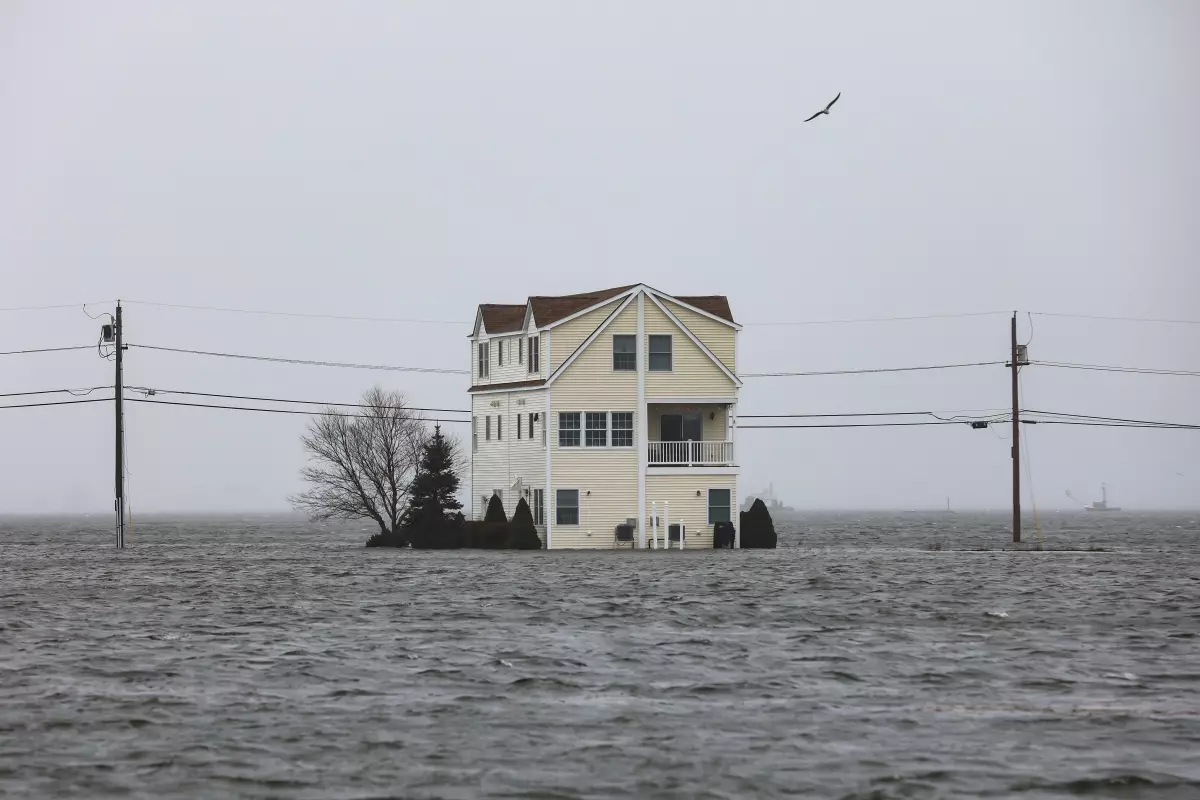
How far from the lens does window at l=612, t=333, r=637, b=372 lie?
70562 millimetres

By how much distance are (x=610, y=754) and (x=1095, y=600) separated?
2543 cm

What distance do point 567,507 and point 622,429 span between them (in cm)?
422

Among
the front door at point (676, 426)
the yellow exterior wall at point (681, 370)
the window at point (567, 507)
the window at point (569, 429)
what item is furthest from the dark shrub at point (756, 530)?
the window at point (569, 429)

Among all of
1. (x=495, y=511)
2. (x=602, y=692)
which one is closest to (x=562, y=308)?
(x=495, y=511)

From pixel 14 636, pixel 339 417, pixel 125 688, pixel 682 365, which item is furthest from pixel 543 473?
pixel 125 688

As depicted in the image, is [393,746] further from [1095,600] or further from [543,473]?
[543,473]

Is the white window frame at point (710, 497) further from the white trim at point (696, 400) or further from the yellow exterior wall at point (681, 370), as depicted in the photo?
the yellow exterior wall at point (681, 370)

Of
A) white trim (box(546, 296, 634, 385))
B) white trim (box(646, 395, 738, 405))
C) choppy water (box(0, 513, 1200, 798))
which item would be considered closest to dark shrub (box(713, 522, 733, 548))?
white trim (box(646, 395, 738, 405))

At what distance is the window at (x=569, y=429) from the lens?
2756 inches

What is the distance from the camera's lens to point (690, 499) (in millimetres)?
70688

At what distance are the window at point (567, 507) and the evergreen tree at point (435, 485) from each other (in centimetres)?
975

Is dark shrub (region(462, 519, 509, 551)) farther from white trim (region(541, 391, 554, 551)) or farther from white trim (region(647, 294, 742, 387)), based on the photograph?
white trim (region(647, 294, 742, 387))

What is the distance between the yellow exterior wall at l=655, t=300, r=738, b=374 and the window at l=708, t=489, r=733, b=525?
18.5 ft

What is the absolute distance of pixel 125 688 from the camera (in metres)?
23.7
